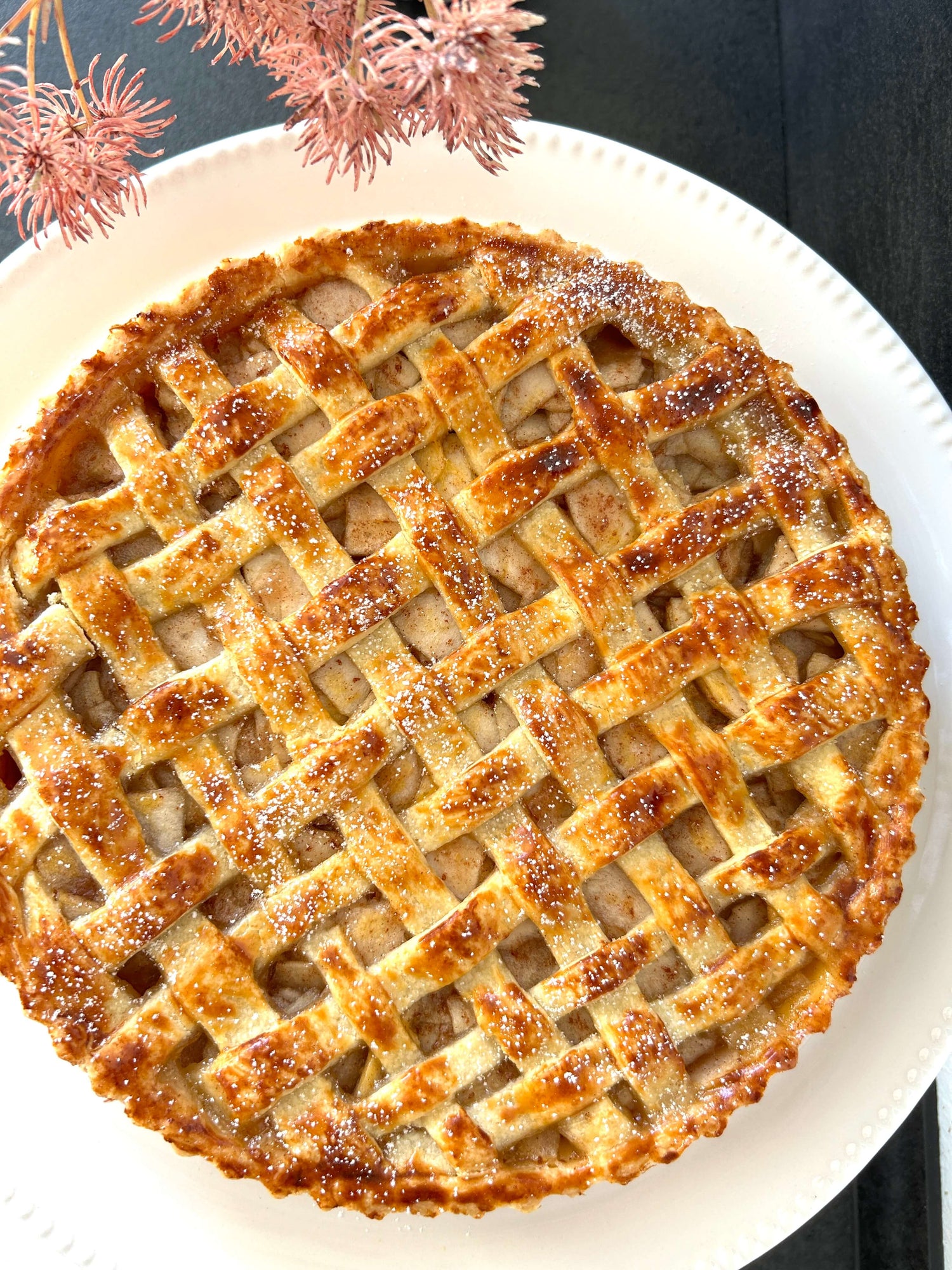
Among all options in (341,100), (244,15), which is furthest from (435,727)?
(244,15)

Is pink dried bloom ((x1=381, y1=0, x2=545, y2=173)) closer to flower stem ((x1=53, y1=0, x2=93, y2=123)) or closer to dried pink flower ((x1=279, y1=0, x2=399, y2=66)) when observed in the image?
dried pink flower ((x1=279, y1=0, x2=399, y2=66))

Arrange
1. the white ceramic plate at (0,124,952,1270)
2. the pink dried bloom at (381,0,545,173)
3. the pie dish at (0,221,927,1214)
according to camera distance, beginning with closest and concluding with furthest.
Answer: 1. the pink dried bloom at (381,0,545,173)
2. the pie dish at (0,221,927,1214)
3. the white ceramic plate at (0,124,952,1270)

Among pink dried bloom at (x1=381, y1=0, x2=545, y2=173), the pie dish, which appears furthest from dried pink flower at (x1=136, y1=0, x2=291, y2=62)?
the pie dish

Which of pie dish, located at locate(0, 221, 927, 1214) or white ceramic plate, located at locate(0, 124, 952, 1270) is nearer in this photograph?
pie dish, located at locate(0, 221, 927, 1214)

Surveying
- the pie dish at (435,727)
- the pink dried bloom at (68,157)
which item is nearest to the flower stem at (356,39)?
the pink dried bloom at (68,157)

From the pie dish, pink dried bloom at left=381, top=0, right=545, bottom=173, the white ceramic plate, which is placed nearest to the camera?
pink dried bloom at left=381, top=0, right=545, bottom=173

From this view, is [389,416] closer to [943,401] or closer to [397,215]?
[397,215]
